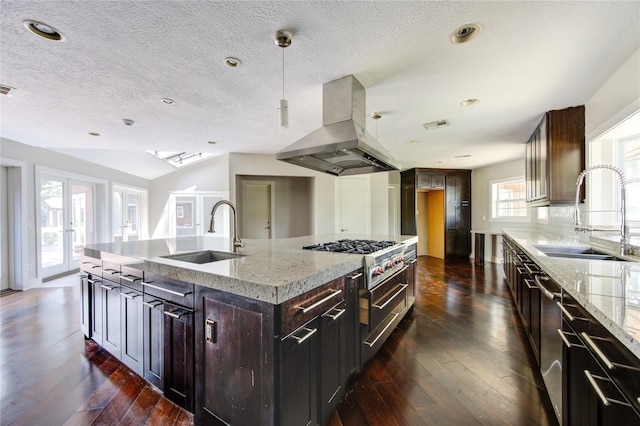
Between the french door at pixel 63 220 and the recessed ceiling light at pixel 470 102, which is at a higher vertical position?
the recessed ceiling light at pixel 470 102

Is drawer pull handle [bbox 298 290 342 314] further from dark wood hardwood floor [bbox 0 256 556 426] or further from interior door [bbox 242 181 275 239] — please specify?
interior door [bbox 242 181 275 239]

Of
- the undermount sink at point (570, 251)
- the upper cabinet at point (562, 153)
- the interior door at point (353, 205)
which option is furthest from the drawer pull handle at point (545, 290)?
the interior door at point (353, 205)

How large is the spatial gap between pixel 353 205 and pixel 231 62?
13.5ft

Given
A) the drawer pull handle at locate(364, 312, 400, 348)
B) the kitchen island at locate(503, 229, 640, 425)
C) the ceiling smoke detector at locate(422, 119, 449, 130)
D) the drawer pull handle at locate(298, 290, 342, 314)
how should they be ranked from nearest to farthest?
1. the kitchen island at locate(503, 229, 640, 425)
2. the drawer pull handle at locate(298, 290, 342, 314)
3. the drawer pull handle at locate(364, 312, 400, 348)
4. the ceiling smoke detector at locate(422, 119, 449, 130)

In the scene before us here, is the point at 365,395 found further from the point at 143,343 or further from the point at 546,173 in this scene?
the point at 546,173

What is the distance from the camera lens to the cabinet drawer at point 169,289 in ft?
4.60

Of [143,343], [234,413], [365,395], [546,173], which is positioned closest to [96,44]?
[143,343]

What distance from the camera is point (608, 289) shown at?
1076mm

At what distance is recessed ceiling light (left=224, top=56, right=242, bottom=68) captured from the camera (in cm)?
201

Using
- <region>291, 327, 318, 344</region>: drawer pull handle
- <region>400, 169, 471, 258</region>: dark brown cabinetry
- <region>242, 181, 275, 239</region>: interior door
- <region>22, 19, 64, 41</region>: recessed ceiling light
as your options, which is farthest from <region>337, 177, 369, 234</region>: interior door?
<region>22, 19, 64, 41</region>: recessed ceiling light

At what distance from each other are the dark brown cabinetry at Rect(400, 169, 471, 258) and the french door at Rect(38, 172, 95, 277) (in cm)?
716

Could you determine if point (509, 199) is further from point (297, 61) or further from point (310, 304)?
point (310, 304)

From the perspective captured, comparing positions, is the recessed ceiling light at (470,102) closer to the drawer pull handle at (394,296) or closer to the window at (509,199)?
the drawer pull handle at (394,296)

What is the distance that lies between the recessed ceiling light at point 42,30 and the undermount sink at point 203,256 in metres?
1.63
